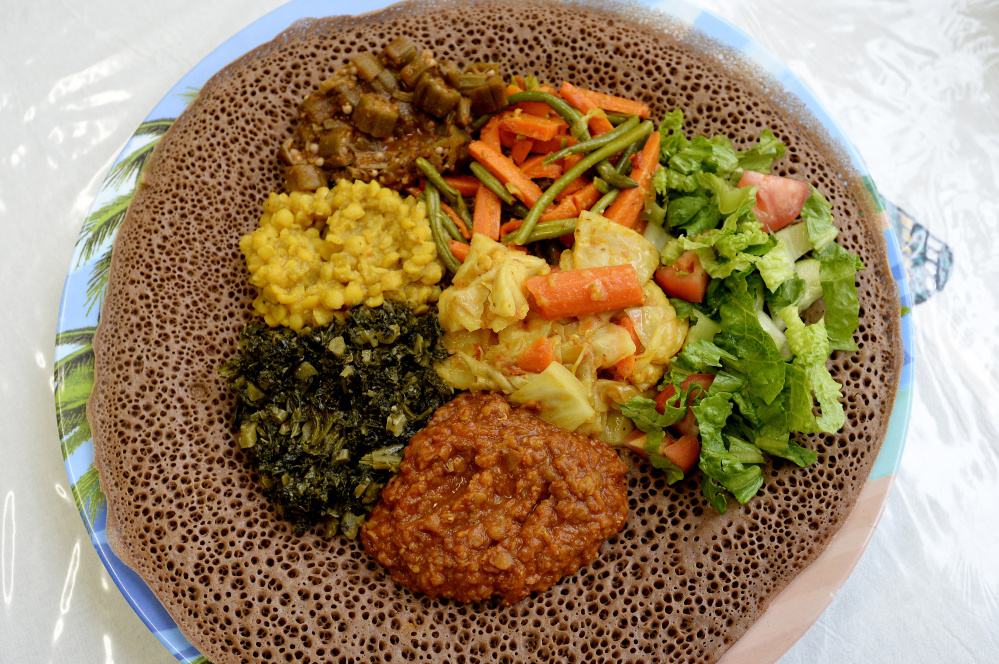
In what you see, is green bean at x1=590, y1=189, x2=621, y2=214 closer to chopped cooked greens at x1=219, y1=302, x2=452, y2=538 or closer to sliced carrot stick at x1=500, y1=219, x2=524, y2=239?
sliced carrot stick at x1=500, y1=219, x2=524, y2=239

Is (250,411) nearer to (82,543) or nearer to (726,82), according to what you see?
(82,543)

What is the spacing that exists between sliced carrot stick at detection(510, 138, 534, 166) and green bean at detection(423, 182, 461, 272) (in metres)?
0.46

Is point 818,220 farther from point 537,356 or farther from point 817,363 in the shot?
point 537,356

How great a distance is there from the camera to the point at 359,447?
2.96 m

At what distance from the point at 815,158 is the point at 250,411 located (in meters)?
3.10

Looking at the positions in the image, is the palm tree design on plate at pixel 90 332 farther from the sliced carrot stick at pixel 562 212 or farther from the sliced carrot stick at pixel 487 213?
the sliced carrot stick at pixel 562 212

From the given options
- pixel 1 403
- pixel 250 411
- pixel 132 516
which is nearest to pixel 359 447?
pixel 250 411

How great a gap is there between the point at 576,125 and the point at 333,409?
1.83 meters

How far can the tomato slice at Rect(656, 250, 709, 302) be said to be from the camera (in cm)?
293

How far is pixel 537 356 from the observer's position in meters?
2.88

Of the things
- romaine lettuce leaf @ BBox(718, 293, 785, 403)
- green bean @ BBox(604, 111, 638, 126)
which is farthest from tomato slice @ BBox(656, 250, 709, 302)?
green bean @ BBox(604, 111, 638, 126)

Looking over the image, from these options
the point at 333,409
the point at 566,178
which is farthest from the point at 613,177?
the point at 333,409

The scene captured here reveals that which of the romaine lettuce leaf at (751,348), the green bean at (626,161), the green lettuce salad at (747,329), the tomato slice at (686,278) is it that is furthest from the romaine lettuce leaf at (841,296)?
the green bean at (626,161)

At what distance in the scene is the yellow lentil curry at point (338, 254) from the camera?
2916mm
